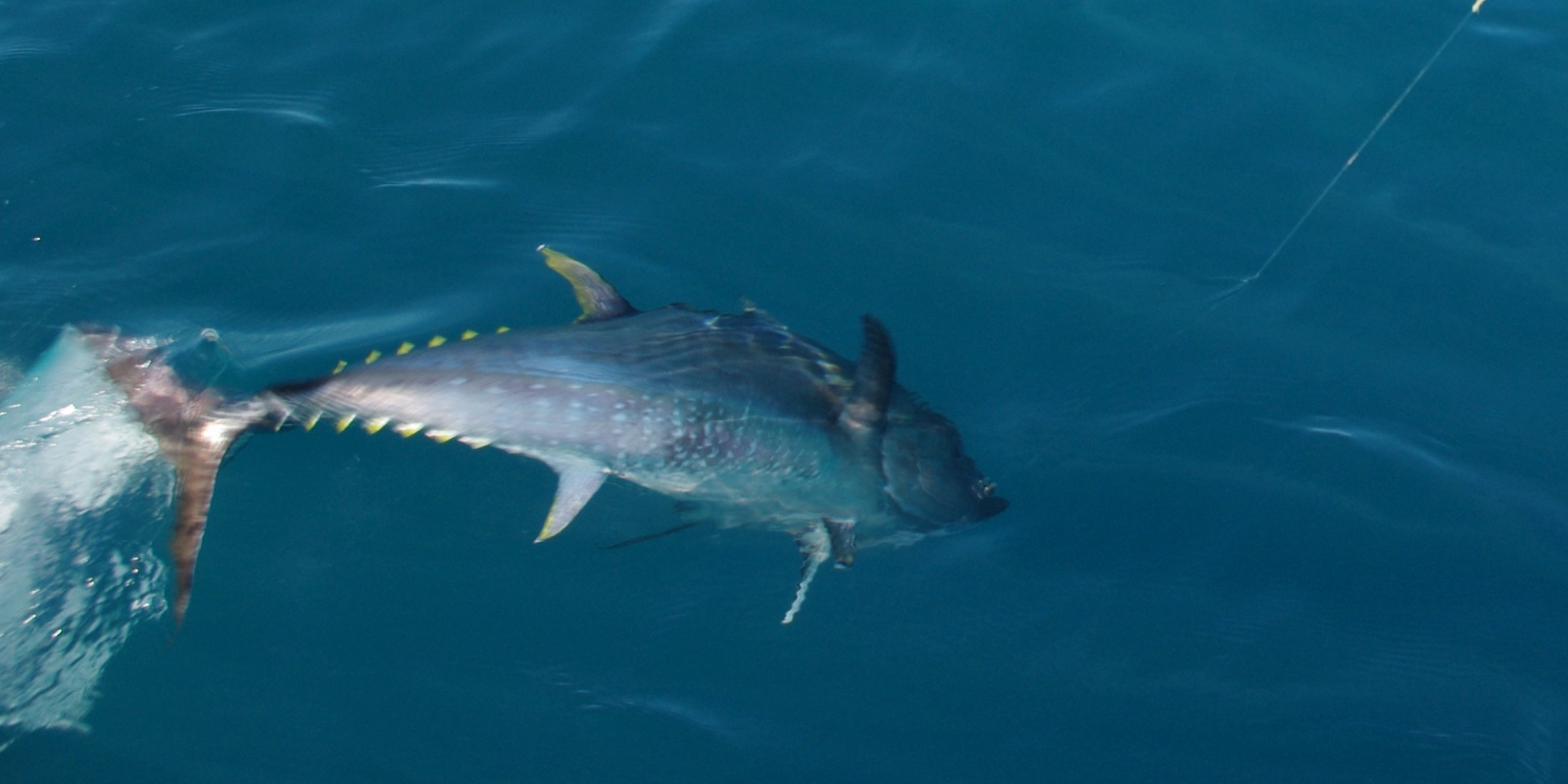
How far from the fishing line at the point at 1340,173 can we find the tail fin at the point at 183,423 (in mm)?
3893

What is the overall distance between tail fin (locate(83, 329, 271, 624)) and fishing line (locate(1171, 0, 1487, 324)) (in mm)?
3893

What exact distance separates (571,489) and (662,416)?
0.40m

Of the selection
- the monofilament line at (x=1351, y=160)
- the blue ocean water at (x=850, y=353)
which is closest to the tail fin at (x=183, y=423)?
the blue ocean water at (x=850, y=353)

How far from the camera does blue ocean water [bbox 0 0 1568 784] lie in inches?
148

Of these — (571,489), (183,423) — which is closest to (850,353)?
(571,489)

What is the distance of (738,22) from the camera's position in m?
6.20

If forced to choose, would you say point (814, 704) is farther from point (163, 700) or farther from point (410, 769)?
point (163, 700)

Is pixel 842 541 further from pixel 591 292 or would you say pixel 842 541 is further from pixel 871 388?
pixel 591 292

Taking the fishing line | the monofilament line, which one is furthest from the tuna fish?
the monofilament line

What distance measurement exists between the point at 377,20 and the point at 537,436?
12.7 feet

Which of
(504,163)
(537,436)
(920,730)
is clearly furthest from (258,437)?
(920,730)

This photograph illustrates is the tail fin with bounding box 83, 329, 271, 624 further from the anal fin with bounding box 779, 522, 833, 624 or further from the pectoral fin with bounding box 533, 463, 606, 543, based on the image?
the anal fin with bounding box 779, 522, 833, 624

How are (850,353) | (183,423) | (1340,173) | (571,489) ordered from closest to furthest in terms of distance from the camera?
(571,489), (183,423), (850,353), (1340,173)

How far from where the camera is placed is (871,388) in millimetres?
3885
